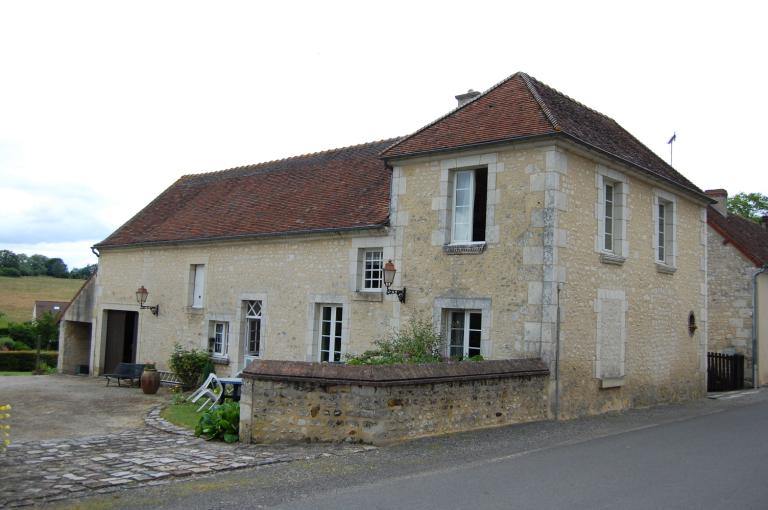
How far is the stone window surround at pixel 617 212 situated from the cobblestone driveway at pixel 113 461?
277 inches

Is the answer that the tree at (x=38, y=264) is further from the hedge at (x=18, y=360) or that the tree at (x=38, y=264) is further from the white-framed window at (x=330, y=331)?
the white-framed window at (x=330, y=331)

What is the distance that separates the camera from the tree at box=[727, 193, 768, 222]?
3891cm

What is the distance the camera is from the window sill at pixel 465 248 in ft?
41.6

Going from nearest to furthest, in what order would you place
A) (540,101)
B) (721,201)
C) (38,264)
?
(540,101) → (721,201) → (38,264)

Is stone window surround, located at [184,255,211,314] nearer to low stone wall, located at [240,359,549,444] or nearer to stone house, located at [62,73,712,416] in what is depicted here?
stone house, located at [62,73,712,416]

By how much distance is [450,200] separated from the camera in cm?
1341

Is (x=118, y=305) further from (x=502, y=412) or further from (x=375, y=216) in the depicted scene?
(x=502, y=412)

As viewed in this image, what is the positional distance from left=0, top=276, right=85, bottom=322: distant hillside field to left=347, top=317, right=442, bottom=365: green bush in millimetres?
39950

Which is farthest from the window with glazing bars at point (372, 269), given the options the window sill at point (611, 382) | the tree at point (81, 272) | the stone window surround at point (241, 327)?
the tree at point (81, 272)

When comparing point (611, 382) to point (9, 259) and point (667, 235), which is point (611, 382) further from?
point (9, 259)

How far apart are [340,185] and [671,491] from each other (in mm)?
12331

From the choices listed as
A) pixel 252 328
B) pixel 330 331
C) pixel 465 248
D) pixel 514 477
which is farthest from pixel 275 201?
pixel 514 477

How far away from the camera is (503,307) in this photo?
12172 mm

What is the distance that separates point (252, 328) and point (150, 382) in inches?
110
